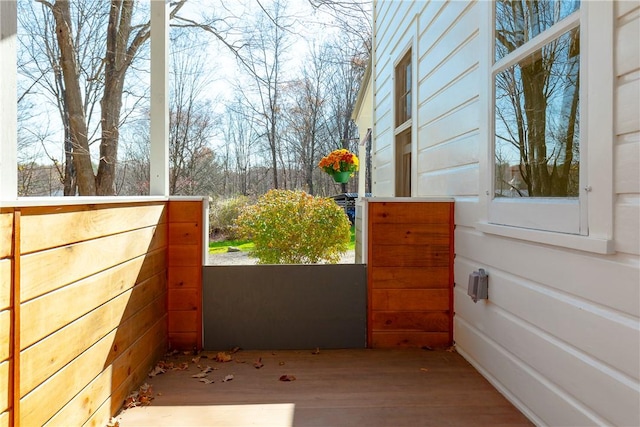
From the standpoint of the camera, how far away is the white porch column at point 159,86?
8.59 feet

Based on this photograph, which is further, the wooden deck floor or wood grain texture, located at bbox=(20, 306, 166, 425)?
the wooden deck floor

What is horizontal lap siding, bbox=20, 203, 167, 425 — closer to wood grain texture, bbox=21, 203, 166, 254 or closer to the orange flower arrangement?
wood grain texture, bbox=21, 203, 166, 254

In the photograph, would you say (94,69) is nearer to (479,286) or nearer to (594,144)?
(479,286)

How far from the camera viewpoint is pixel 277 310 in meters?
2.86

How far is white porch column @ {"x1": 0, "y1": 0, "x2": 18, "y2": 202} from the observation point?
1.20 meters

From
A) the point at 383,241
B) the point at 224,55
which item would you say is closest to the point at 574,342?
the point at 383,241

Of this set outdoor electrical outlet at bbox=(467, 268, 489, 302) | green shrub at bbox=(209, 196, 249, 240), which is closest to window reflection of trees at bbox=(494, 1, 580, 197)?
outdoor electrical outlet at bbox=(467, 268, 489, 302)

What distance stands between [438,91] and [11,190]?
2681 mm

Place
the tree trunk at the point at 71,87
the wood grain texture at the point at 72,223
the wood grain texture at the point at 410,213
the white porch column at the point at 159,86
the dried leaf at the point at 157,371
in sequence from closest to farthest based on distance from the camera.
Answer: the wood grain texture at the point at 72,223
the dried leaf at the point at 157,371
the white porch column at the point at 159,86
the wood grain texture at the point at 410,213
the tree trunk at the point at 71,87

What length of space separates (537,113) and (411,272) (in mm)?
1341

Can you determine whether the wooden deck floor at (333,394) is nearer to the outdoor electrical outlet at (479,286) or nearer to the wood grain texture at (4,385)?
the outdoor electrical outlet at (479,286)

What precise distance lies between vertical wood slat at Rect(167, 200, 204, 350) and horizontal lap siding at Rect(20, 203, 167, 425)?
30cm

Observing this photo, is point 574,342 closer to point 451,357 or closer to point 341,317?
point 451,357

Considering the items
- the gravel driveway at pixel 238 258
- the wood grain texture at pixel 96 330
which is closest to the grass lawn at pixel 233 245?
the gravel driveway at pixel 238 258
